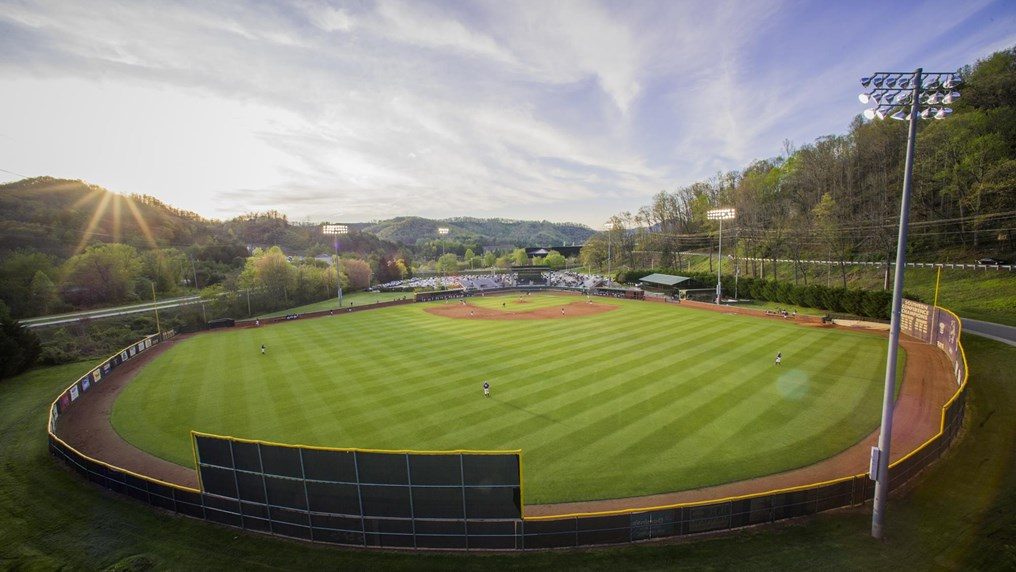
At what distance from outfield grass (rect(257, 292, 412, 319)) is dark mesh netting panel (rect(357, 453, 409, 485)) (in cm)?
5639

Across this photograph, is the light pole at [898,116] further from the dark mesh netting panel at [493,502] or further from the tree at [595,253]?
the tree at [595,253]

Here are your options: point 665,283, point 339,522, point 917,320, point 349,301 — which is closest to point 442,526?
point 339,522

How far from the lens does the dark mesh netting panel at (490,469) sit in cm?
1006

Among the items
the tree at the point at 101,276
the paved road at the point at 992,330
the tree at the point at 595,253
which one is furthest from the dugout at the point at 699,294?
the tree at the point at 101,276

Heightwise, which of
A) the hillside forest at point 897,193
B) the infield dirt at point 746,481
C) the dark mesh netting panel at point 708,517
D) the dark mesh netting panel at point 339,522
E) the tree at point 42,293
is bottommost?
the infield dirt at point 746,481

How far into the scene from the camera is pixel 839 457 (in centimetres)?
1550

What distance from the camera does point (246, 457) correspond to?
1124 centimetres

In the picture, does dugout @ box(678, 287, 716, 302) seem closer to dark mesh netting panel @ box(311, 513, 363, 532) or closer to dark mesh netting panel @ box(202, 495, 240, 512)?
dark mesh netting panel @ box(311, 513, 363, 532)

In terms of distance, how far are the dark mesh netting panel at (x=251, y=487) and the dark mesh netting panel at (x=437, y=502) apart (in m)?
4.50

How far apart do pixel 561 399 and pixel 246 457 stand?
47.5ft

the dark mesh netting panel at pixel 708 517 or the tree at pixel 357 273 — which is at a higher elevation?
the tree at pixel 357 273

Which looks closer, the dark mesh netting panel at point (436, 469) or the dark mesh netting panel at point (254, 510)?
the dark mesh netting panel at point (436, 469)

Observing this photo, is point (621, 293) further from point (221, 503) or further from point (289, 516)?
point (221, 503)

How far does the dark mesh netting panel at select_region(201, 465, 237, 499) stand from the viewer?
11570 mm
